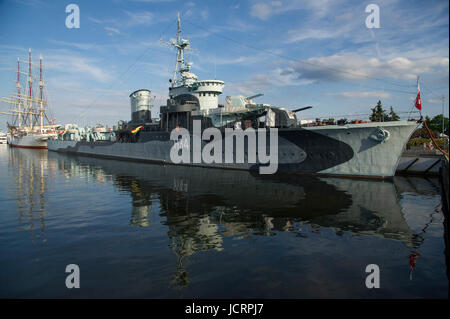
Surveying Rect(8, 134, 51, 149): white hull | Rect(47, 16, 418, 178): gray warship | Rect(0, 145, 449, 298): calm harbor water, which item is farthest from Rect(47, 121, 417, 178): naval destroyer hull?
Rect(8, 134, 51, 149): white hull

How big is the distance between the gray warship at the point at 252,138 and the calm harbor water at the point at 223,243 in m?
4.52

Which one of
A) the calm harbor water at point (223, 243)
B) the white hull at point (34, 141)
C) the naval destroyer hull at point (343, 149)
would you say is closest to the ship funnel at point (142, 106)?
the naval destroyer hull at point (343, 149)

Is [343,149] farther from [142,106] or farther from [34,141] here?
[34,141]

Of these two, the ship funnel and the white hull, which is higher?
the ship funnel

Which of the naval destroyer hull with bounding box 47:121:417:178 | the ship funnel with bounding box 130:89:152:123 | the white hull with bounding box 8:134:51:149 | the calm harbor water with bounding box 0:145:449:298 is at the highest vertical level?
the ship funnel with bounding box 130:89:152:123

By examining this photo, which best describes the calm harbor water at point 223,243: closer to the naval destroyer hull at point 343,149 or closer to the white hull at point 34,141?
the naval destroyer hull at point 343,149

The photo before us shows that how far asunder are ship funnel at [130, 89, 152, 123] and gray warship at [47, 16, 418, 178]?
844 mm

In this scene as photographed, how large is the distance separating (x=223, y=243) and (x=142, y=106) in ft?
113

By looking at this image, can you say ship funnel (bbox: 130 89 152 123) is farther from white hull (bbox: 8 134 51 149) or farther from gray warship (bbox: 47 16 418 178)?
white hull (bbox: 8 134 51 149)

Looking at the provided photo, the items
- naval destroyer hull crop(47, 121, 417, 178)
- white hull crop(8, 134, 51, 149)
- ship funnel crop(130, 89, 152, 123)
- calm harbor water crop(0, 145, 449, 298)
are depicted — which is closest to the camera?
calm harbor water crop(0, 145, 449, 298)

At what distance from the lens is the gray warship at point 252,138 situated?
1877 centimetres

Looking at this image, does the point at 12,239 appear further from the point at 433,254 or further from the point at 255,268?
the point at 433,254

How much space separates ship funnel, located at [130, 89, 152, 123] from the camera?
38.4 m

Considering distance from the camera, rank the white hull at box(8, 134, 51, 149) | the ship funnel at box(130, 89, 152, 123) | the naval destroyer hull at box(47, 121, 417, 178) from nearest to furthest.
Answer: the naval destroyer hull at box(47, 121, 417, 178) < the ship funnel at box(130, 89, 152, 123) < the white hull at box(8, 134, 51, 149)
